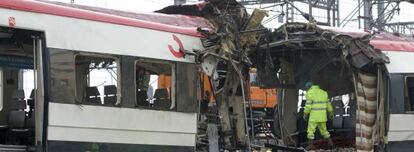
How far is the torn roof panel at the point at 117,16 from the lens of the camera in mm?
8188

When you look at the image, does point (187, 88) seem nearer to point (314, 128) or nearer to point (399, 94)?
point (314, 128)

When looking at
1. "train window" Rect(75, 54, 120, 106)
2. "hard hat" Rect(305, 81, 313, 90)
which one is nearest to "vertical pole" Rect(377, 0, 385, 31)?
"hard hat" Rect(305, 81, 313, 90)

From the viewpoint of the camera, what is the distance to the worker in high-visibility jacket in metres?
12.7

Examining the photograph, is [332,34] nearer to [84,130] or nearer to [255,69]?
[255,69]

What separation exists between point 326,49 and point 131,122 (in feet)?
14.4

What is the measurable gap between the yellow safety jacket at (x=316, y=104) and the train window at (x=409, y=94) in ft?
5.32

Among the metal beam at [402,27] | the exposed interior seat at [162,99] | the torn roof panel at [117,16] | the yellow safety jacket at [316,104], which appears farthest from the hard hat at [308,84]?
the metal beam at [402,27]

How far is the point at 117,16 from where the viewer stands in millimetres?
9297

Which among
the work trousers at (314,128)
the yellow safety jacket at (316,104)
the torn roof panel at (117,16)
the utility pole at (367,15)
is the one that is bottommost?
the work trousers at (314,128)

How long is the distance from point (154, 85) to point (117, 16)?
1253 mm

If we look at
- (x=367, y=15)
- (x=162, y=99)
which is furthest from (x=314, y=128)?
(x=367, y=15)

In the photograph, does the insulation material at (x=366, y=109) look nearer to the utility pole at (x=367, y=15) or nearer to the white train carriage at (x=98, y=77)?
the white train carriage at (x=98, y=77)

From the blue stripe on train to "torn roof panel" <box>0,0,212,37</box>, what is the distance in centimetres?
170

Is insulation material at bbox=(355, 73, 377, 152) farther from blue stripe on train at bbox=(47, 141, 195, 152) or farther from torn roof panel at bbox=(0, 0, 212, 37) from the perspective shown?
blue stripe on train at bbox=(47, 141, 195, 152)
